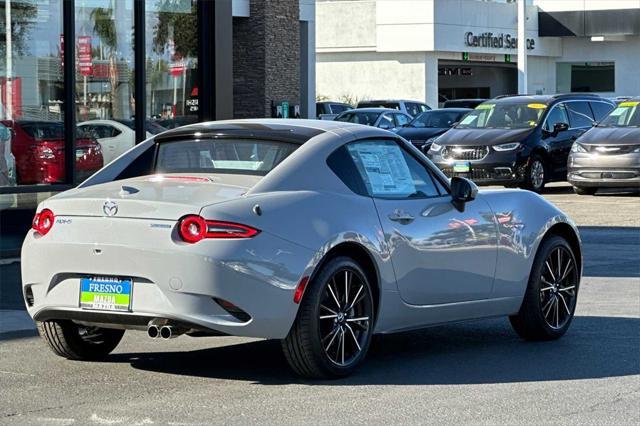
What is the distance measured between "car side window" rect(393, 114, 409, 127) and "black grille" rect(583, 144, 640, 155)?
34.5ft

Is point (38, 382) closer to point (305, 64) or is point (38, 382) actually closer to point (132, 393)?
point (132, 393)

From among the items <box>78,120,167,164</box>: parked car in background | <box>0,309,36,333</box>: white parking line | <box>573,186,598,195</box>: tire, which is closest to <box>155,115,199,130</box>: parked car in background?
<box>78,120,167,164</box>: parked car in background

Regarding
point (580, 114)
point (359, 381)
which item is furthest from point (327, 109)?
point (359, 381)

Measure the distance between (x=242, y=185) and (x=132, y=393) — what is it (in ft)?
4.45

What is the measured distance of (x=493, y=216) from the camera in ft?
30.0

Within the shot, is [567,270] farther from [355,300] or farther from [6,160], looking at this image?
[6,160]

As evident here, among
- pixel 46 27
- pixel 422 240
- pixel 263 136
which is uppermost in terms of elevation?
pixel 46 27

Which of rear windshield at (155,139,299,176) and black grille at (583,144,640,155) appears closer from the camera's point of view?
rear windshield at (155,139,299,176)

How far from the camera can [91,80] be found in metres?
16.5

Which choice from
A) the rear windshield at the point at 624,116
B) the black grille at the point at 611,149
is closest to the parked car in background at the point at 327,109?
the rear windshield at the point at 624,116

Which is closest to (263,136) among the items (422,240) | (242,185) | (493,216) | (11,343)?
(242,185)

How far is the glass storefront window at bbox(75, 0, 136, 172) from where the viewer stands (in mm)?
16297

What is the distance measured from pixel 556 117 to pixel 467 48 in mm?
32876

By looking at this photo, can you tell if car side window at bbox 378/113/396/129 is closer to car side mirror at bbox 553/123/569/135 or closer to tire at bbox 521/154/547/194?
car side mirror at bbox 553/123/569/135
